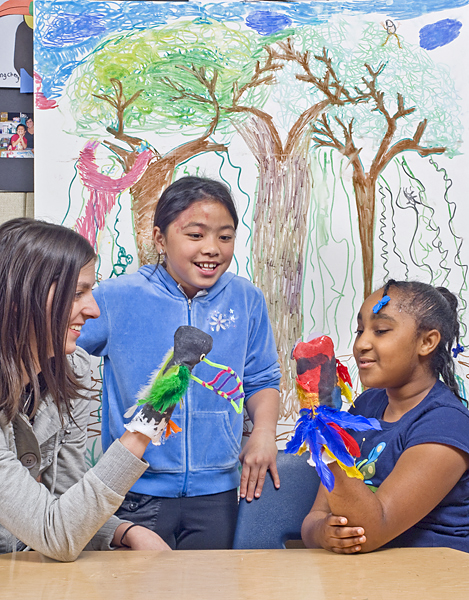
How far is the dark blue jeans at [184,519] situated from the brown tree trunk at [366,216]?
2.45 ft

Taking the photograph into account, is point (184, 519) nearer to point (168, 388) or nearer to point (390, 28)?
point (168, 388)

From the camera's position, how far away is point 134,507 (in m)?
1.31

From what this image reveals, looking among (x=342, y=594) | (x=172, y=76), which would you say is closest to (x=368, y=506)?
(x=342, y=594)

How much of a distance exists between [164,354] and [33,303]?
0.46 metres

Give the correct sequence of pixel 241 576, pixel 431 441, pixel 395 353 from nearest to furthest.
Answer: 1. pixel 241 576
2. pixel 431 441
3. pixel 395 353

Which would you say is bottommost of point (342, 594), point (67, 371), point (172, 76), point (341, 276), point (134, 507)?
point (134, 507)

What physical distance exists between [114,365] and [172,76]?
0.83m

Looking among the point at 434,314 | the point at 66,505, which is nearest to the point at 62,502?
the point at 66,505

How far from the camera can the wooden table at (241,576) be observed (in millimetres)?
737

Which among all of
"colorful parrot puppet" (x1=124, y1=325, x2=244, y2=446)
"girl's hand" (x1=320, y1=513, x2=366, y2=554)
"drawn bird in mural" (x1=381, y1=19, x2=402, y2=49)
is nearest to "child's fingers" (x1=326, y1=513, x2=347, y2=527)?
"girl's hand" (x1=320, y1=513, x2=366, y2=554)

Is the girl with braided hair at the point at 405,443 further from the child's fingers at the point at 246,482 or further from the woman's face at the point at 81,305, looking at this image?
the woman's face at the point at 81,305

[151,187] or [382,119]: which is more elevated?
[382,119]

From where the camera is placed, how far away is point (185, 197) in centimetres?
142

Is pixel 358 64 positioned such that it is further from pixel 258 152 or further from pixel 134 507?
pixel 134 507
